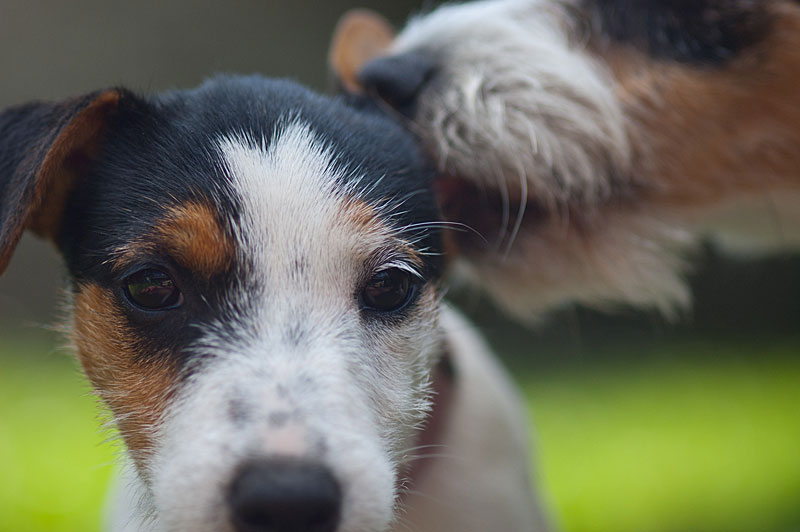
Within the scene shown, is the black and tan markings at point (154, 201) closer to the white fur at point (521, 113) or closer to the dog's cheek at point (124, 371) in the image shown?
the dog's cheek at point (124, 371)

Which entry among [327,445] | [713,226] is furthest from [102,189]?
[713,226]

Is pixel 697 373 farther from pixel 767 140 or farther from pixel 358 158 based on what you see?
pixel 358 158

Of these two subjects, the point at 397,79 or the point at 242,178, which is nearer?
the point at 242,178

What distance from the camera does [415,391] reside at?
1.93m

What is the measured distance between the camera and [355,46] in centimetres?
279

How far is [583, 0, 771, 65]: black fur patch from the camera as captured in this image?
2.51 meters

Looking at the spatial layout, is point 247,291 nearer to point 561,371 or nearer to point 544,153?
point 544,153

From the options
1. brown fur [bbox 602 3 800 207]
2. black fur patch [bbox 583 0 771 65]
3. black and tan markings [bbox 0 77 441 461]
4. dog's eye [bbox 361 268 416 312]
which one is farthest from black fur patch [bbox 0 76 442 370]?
black fur patch [bbox 583 0 771 65]

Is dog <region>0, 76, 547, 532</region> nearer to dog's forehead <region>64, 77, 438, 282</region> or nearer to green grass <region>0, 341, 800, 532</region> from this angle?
dog's forehead <region>64, 77, 438, 282</region>

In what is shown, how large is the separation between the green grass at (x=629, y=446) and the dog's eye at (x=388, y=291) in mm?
815

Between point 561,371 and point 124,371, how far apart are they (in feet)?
18.4

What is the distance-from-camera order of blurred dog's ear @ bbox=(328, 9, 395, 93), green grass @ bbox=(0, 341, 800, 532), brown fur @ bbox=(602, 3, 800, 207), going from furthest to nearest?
green grass @ bbox=(0, 341, 800, 532), blurred dog's ear @ bbox=(328, 9, 395, 93), brown fur @ bbox=(602, 3, 800, 207)

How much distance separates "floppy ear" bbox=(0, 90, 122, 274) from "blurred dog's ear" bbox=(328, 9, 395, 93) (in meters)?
0.88

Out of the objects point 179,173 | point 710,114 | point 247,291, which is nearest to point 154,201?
point 179,173
